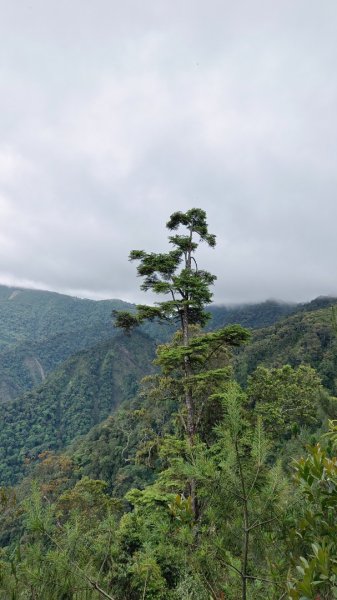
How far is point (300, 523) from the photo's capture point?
1827 millimetres

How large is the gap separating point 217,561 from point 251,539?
0.25 metres

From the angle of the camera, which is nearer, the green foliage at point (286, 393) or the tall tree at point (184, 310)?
the tall tree at point (184, 310)

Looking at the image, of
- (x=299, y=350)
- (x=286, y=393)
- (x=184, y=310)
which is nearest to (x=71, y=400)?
(x=299, y=350)

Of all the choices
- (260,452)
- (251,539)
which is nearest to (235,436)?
(260,452)

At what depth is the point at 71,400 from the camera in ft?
385

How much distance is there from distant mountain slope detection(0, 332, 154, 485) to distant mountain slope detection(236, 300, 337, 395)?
49600 millimetres

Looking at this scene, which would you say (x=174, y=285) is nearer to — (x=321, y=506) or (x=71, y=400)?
(x=321, y=506)

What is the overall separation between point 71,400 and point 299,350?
275 feet

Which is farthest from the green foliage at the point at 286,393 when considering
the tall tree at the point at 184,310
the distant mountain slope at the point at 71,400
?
the distant mountain slope at the point at 71,400

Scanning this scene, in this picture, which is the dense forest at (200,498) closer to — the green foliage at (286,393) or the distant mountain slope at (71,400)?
the green foliage at (286,393)

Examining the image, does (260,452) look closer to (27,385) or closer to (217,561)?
(217,561)

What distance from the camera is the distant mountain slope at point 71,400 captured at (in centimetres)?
9669

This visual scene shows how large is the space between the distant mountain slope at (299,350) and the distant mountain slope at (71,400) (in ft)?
163

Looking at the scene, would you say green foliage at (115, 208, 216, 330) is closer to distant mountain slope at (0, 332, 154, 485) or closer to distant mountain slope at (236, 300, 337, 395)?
distant mountain slope at (236, 300, 337, 395)
